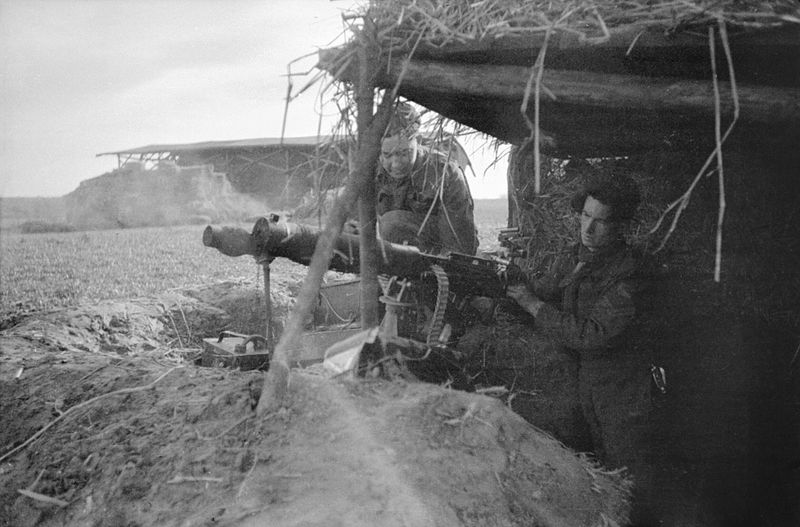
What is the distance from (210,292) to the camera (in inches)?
311

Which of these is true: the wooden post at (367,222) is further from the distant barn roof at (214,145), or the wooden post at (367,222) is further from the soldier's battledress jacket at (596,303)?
the distant barn roof at (214,145)

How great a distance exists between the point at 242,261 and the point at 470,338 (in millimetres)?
9337

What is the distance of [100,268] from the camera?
11.5 meters

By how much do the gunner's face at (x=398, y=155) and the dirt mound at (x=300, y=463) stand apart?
3.33m

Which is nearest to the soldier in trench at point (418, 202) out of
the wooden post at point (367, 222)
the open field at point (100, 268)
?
the open field at point (100, 268)

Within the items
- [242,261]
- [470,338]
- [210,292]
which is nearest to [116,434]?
[470,338]

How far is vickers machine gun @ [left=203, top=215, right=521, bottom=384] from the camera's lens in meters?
2.97

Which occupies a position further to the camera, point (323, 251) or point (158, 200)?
point (158, 200)

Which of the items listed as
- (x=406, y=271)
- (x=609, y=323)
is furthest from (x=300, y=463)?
(x=609, y=323)

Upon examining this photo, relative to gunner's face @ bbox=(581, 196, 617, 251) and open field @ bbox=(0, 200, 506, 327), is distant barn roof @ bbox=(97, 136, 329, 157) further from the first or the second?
gunner's face @ bbox=(581, 196, 617, 251)

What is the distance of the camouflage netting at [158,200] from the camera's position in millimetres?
23234

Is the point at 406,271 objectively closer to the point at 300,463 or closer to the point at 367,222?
the point at 367,222

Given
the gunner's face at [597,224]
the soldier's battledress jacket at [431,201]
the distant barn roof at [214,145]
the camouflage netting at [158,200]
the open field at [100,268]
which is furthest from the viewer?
the distant barn roof at [214,145]

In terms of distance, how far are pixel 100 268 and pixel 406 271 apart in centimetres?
993
